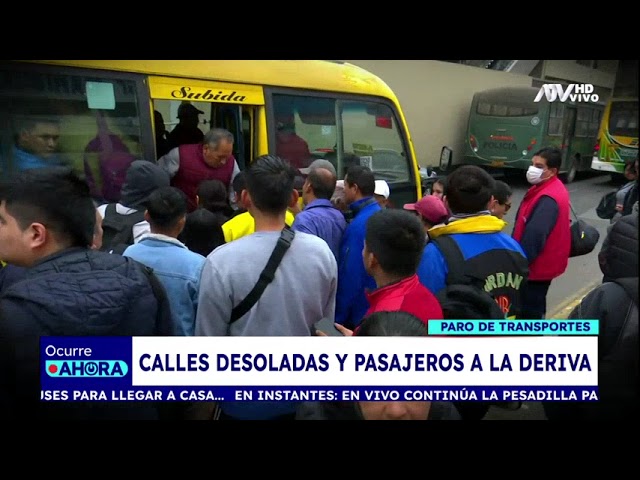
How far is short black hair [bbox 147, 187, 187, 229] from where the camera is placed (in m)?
2.15

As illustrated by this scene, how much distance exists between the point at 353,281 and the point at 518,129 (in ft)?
26.0

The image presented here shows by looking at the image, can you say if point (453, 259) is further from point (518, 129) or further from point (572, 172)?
point (572, 172)

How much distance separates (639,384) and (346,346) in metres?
0.81

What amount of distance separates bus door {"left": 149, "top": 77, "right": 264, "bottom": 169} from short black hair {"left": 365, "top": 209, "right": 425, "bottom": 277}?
1960 mm

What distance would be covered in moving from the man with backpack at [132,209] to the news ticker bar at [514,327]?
5.24 ft

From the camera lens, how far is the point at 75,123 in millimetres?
2900

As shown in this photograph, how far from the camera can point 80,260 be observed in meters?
1.43

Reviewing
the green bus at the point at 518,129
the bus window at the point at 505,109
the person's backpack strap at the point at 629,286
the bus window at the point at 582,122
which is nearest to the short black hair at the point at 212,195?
the person's backpack strap at the point at 629,286

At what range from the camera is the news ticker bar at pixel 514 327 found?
1664 mm

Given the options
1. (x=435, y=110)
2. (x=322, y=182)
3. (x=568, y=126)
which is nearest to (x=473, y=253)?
(x=322, y=182)

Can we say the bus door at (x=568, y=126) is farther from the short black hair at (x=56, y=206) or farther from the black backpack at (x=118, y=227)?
the short black hair at (x=56, y=206)

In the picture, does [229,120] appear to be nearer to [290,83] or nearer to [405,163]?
[290,83]

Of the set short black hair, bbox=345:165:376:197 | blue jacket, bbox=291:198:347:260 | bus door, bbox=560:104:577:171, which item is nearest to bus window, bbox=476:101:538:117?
bus door, bbox=560:104:577:171
